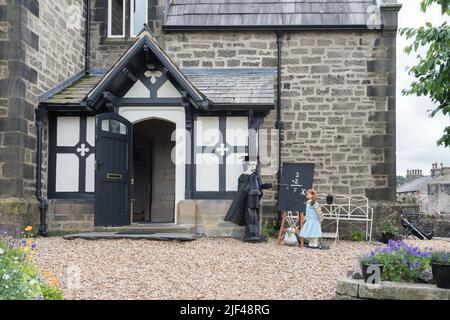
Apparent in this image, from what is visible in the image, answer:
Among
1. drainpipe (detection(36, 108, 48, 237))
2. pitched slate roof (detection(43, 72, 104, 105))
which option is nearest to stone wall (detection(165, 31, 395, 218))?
pitched slate roof (detection(43, 72, 104, 105))

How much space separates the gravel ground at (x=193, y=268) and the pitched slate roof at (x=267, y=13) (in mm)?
5500

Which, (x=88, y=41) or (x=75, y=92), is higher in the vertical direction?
(x=88, y=41)

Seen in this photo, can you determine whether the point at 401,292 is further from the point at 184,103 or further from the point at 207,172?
the point at 184,103

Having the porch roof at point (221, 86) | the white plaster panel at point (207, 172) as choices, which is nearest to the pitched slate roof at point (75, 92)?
the porch roof at point (221, 86)

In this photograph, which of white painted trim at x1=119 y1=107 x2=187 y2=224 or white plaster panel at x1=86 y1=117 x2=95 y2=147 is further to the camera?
white plaster panel at x1=86 y1=117 x2=95 y2=147

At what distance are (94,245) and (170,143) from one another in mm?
6058

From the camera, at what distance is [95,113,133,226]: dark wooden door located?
10.1 meters

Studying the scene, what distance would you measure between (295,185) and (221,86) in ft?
9.26

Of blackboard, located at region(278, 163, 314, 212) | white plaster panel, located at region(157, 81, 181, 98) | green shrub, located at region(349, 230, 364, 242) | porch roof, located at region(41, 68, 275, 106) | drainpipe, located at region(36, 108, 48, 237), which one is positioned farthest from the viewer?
green shrub, located at region(349, 230, 364, 242)

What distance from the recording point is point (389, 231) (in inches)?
453

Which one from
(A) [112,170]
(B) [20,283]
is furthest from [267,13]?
(B) [20,283]

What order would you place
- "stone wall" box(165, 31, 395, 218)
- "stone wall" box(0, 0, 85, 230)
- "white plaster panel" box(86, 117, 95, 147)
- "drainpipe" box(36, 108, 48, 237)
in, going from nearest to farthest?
"stone wall" box(0, 0, 85, 230) < "drainpipe" box(36, 108, 48, 237) < "white plaster panel" box(86, 117, 95, 147) < "stone wall" box(165, 31, 395, 218)

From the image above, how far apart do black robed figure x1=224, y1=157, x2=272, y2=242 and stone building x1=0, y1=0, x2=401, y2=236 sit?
0.55 metres

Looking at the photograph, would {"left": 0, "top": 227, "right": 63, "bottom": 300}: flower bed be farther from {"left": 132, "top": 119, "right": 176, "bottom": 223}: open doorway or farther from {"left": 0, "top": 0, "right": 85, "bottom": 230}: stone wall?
{"left": 132, "top": 119, "right": 176, "bottom": 223}: open doorway
